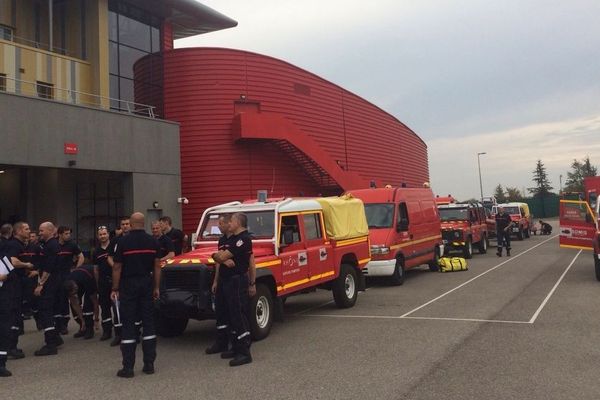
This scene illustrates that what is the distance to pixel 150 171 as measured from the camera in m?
19.3

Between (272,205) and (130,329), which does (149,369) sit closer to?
(130,329)

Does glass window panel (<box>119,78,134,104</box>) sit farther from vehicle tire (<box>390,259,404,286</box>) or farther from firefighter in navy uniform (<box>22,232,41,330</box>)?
vehicle tire (<box>390,259,404,286</box>)

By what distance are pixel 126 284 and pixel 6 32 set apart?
19549mm

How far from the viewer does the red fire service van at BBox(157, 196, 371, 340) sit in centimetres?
710

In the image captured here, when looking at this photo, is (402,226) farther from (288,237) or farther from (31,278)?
(31,278)

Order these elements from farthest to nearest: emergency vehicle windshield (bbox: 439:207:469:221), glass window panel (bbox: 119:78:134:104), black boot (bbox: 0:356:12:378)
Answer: glass window panel (bbox: 119:78:134:104)
emergency vehicle windshield (bbox: 439:207:469:221)
black boot (bbox: 0:356:12:378)

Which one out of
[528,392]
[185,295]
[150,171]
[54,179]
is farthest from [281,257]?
[54,179]

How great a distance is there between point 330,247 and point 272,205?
161 cm

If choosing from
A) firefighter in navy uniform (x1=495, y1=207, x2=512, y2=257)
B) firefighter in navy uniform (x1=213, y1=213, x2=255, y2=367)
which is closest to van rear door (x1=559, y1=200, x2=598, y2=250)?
firefighter in navy uniform (x1=495, y1=207, x2=512, y2=257)

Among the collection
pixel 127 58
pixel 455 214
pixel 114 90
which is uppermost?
pixel 127 58

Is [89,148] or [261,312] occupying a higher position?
[89,148]

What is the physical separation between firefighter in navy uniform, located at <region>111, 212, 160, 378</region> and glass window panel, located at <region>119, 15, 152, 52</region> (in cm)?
2035

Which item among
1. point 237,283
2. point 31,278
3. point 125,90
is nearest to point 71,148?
point 125,90

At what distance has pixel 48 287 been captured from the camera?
744cm
